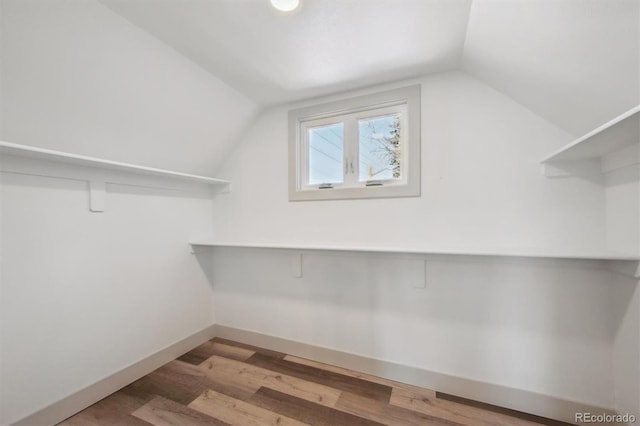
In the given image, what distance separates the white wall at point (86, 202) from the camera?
118 centimetres

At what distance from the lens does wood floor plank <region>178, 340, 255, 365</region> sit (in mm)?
2098

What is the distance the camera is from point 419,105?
5.83ft

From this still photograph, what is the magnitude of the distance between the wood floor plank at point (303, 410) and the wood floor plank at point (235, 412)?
0.13 feet

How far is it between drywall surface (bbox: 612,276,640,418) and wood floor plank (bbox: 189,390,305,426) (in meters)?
1.67

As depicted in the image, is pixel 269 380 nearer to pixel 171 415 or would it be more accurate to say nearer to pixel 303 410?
pixel 303 410

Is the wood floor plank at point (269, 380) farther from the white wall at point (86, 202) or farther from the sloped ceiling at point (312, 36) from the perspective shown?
the sloped ceiling at point (312, 36)

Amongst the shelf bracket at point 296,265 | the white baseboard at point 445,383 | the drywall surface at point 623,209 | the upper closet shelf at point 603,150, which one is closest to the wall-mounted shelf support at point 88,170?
the shelf bracket at point 296,265

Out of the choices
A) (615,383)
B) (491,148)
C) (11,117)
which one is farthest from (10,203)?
(615,383)

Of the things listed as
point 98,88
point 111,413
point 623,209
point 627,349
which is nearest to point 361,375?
point 627,349

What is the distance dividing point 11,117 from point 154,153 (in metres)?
0.72

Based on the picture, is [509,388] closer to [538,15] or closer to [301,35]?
[538,15]

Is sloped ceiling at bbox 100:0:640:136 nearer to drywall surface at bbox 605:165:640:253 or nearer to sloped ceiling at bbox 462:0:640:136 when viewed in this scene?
sloped ceiling at bbox 462:0:640:136

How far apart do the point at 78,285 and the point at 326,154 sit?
1.91 meters

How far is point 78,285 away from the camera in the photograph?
1.55 m
